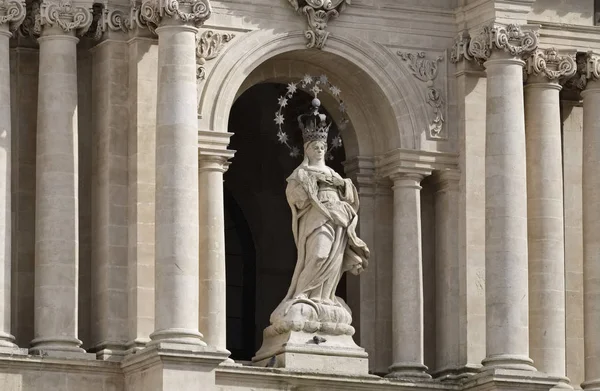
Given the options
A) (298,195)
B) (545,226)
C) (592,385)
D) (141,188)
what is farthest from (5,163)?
(592,385)

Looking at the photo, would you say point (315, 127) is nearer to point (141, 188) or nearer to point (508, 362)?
point (141, 188)

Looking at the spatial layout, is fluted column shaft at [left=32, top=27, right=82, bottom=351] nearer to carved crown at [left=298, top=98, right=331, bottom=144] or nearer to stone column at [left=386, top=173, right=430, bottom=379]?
carved crown at [left=298, top=98, right=331, bottom=144]

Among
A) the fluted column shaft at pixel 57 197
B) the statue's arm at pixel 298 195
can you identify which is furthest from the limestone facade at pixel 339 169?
the statue's arm at pixel 298 195

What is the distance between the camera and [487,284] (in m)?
42.9

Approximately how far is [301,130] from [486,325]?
3724 mm

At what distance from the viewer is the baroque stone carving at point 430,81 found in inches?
1734

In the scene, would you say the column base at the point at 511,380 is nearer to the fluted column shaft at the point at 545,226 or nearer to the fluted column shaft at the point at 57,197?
the fluted column shaft at the point at 545,226

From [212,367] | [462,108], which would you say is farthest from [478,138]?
[212,367]

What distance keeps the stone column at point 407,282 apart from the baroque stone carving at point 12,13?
19.1ft

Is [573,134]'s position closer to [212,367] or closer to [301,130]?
[301,130]

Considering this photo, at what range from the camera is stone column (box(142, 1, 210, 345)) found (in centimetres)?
4075

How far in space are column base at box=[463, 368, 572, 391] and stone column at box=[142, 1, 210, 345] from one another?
4069 mm

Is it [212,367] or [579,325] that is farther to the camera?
[579,325]

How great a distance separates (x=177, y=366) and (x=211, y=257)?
7.44 feet
